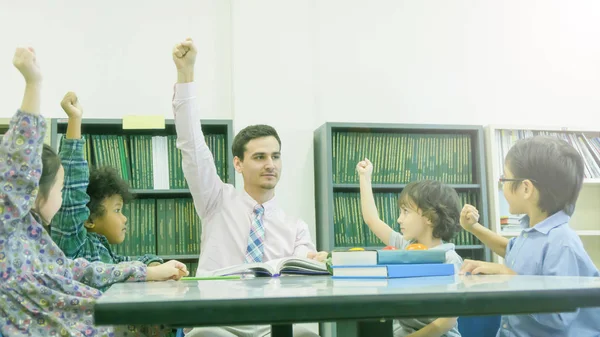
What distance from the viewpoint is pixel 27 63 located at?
1.46 metres

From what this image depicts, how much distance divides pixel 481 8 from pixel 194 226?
2.28m

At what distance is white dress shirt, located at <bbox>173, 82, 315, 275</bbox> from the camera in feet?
7.53

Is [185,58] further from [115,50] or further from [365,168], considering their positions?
[115,50]

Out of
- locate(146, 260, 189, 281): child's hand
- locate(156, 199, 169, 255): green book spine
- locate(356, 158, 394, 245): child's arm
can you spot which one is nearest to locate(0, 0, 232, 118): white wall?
locate(156, 199, 169, 255): green book spine

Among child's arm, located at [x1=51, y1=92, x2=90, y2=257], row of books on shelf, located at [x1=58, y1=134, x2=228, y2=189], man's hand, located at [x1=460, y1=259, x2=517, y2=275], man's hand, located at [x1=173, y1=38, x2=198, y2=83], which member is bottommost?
man's hand, located at [x1=460, y1=259, x2=517, y2=275]

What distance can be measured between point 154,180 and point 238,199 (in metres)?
0.76

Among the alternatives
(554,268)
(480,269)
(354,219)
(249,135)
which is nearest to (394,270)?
(480,269)

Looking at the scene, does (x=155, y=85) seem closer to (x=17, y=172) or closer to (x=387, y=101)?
(x=387, y=101)

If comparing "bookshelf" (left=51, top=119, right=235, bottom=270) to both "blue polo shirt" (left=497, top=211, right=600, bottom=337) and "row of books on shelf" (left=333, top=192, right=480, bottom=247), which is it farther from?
"blue polo shirt" (left=497, top=211, right=600, bottom=337)

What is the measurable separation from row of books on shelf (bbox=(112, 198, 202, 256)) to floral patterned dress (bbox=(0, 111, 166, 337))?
5.07 feet

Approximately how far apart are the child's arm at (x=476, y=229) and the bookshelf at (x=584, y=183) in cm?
125

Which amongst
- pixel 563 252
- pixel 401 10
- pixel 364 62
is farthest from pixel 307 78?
pixel 563 252

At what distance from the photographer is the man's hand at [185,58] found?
6.75ft

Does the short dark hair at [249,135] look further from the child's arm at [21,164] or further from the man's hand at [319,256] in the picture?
the child's arm at [21,164]
